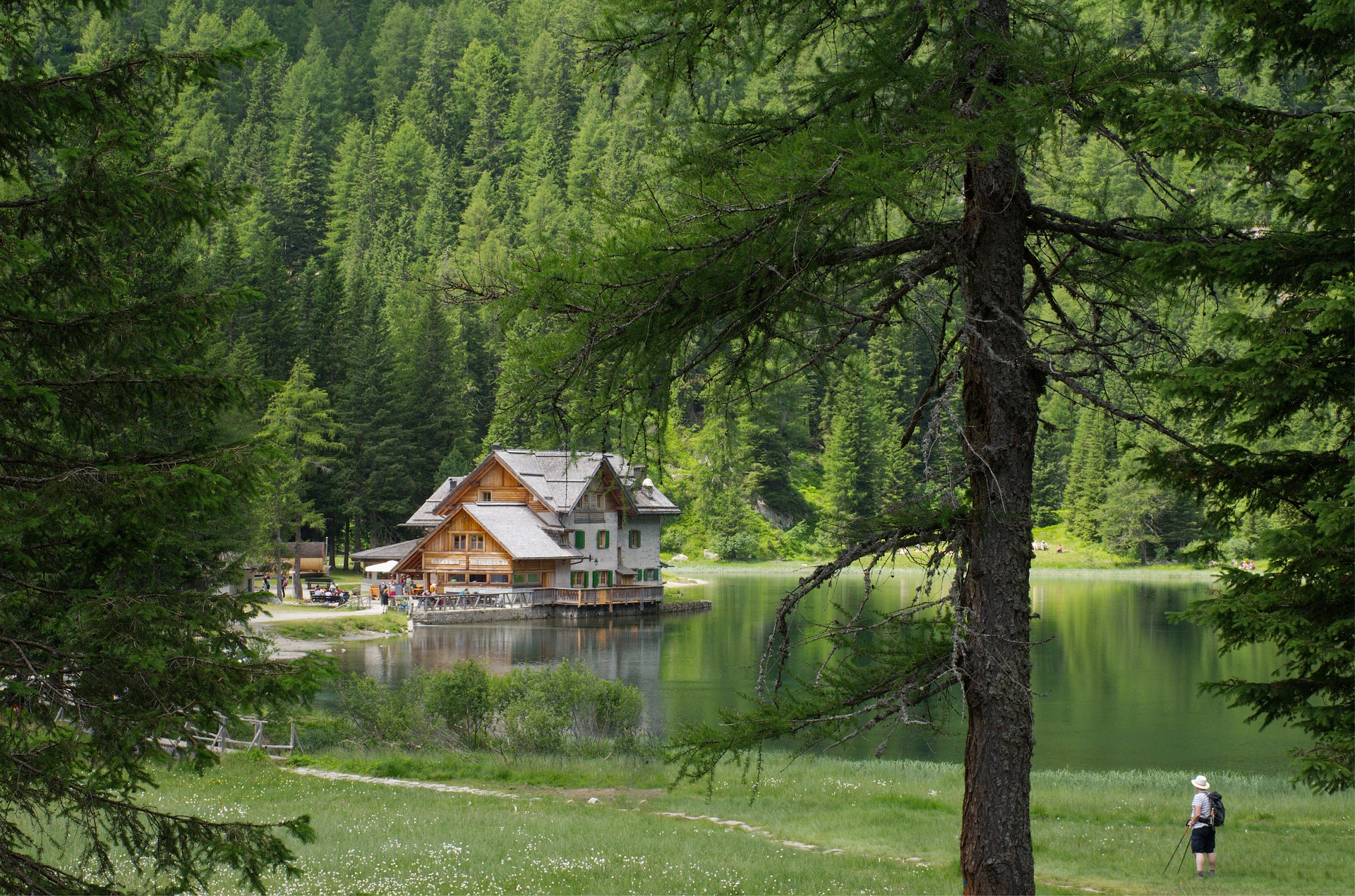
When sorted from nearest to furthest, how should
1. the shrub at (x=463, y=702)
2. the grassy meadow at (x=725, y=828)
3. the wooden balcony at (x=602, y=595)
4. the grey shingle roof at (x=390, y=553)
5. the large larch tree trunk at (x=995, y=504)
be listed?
the large larch tree trunk at (x=995, y=504) → the grassy meadow at (x=725, y=828) → the shrub at (x=463, y=702) → the wooden balcony at (x=602, y=595) → the grey shingle roof at (x=390, y=553)

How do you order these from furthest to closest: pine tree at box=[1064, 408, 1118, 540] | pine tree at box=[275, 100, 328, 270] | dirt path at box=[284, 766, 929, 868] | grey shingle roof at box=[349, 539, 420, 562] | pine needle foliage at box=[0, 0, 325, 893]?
pine tree at box=[275, 100, 328, 270] < pine tree at box=[1064, 408, 1118, 540] < grey shingle roof at box=[349, 539, 420, 562] < dirt path at box=[284, 766, 929, 868] < pine needle foliage at box=[0, 0, 325, 893]

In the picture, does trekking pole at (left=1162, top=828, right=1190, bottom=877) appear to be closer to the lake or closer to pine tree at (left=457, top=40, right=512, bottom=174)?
the lake

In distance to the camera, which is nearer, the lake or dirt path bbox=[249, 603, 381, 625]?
the lake

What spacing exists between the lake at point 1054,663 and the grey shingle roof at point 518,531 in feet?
10.5

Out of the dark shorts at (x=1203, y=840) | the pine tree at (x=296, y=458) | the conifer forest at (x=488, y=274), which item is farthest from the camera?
the pine tree at (x=296, y=458)

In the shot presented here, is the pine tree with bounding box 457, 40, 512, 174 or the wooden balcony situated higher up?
the pine tree with bounding box 457, 40, 512, 174

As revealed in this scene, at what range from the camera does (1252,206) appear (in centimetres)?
599

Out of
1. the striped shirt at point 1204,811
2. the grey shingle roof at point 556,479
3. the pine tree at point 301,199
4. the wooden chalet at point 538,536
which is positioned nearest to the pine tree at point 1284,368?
the striped shirt at point 1204,811

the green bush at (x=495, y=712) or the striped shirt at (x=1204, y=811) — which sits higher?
the striped shirt at (x=1204, y=811)

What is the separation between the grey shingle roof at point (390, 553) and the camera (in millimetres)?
50750

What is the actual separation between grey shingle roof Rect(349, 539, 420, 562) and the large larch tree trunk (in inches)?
1803

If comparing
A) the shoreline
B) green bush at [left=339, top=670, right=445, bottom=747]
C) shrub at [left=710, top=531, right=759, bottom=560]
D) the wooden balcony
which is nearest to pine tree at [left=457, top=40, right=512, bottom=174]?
shrub at [left=710, top=531, right=759, bottom=560]

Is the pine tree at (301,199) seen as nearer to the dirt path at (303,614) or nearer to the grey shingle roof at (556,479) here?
the grey shingle roof at (556,479)

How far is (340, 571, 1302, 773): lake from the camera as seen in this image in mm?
20766
